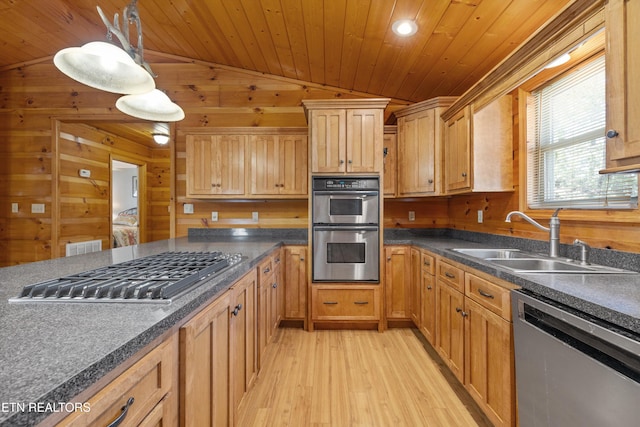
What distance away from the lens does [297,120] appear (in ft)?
11.1

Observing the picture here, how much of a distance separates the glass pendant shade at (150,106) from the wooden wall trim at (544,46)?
2085 mm

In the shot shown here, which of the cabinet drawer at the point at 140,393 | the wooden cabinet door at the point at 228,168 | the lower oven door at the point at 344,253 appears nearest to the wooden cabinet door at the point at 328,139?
the lower oven door at the point at 344,253

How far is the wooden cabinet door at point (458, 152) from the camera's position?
2339 millimetres

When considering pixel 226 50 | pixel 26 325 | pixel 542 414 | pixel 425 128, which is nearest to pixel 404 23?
pixel 425 128

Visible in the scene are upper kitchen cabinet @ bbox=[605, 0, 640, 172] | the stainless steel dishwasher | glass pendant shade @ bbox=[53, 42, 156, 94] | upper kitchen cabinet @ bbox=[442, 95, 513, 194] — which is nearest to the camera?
the stainless steel dishwasher

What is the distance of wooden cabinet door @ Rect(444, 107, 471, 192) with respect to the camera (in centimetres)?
234

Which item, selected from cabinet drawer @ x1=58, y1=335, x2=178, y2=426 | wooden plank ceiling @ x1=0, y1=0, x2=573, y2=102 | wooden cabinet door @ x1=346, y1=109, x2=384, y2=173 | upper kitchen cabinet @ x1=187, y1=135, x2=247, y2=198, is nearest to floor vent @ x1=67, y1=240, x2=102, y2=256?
upper kitchen cabinet @ x1=187, y1=135, x2=247, y2=198

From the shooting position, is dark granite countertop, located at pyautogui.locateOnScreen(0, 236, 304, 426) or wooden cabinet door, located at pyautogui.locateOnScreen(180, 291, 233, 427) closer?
dark granite countertop, located at pyautogui.locateOnScreen(0, 236, 304, 426)

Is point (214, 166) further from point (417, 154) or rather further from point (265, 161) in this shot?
point (417, 154)

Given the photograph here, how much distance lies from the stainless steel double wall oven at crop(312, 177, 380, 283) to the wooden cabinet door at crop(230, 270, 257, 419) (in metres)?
1.06

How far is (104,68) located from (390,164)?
250 centimetres

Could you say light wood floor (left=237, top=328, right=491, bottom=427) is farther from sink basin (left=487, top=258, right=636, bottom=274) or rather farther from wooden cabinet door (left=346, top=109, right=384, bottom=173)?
wooden cabinet door (left=346, top=109, right=384, bottom=173)

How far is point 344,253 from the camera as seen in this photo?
9.25 feet

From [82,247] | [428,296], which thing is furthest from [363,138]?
[82,247]
